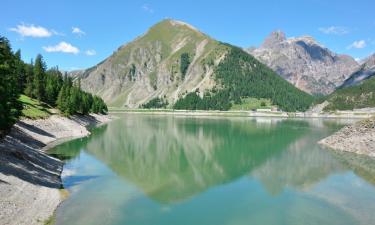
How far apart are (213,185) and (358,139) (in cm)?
4357

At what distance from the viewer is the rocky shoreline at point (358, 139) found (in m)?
79.3

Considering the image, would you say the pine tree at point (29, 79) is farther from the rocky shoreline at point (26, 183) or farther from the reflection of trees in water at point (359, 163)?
the reflection of trees in water at point (359, 163)

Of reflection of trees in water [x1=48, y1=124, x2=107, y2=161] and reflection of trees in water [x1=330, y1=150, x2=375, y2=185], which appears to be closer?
reflection of trees in water [x1=330, y1=150, x2=375, y2=185]

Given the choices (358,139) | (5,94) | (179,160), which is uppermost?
(5,94)

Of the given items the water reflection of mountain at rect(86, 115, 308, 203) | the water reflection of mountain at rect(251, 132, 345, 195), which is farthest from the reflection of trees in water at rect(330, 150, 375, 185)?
the water reflection of mountain at rect(86, 115, 308, 203)

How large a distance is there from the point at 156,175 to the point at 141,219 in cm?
2388

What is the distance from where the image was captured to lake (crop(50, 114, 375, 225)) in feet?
125

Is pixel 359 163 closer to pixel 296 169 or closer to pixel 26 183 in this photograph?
pixel 296 169

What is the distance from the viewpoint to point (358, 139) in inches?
3307

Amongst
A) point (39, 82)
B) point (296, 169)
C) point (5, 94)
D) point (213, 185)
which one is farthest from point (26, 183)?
point (39, 82)

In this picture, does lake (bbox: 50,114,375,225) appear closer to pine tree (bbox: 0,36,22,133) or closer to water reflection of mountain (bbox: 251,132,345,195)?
water reflection of mountain (bbox: 251,132,345,195)

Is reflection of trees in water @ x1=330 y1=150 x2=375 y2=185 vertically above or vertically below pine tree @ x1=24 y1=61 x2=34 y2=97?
below

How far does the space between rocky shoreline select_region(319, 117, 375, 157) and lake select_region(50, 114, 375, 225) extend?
13.6 feet

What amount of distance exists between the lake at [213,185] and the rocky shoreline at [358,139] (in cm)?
415
